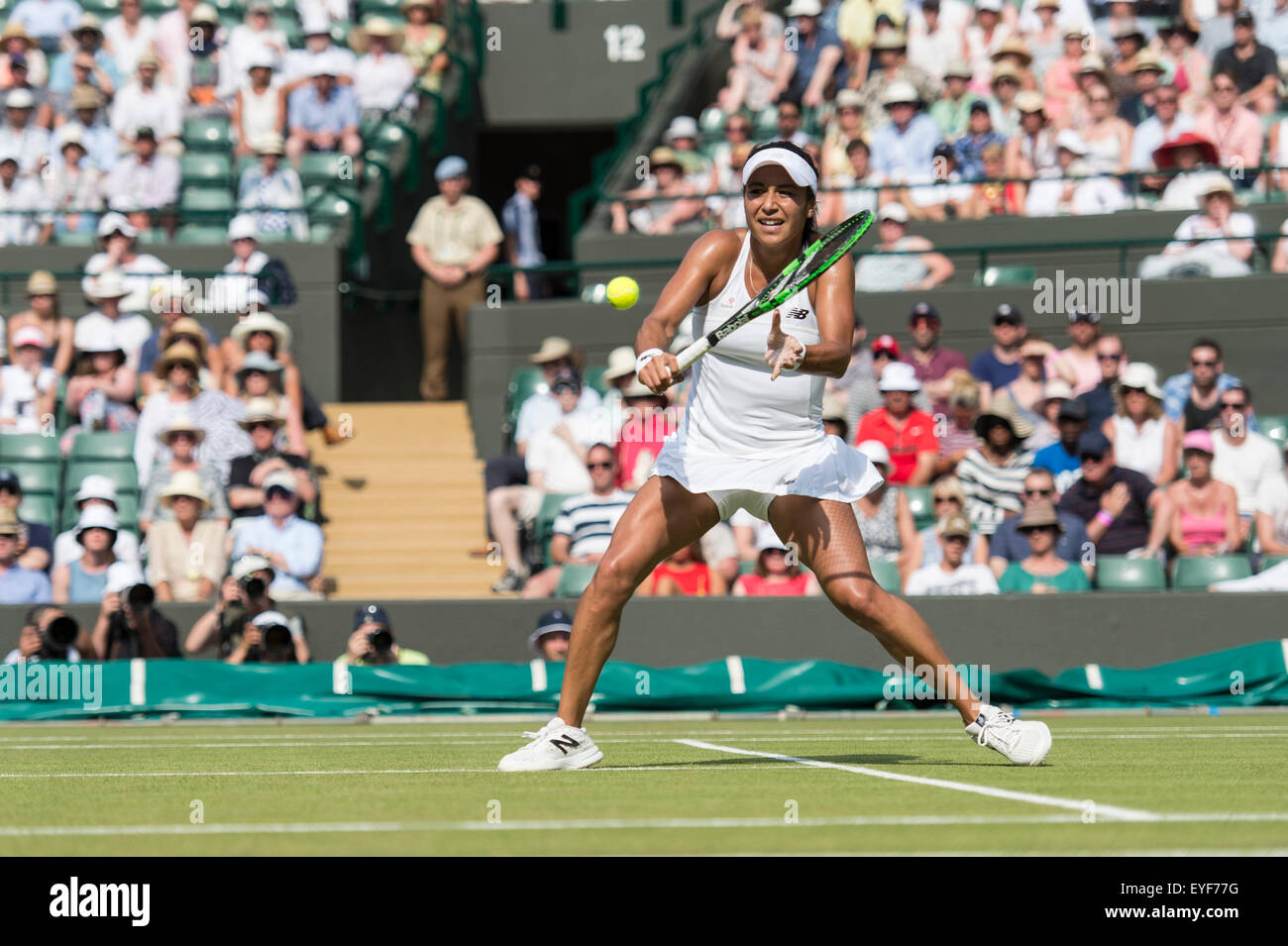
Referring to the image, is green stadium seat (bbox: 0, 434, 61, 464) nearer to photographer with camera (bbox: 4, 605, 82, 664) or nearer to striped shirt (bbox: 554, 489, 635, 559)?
photographer with camera (bbox: 4, 605, 82, 664)

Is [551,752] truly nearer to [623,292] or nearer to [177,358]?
[623,292]

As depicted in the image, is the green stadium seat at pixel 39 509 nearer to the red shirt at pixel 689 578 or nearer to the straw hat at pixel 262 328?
the straw hat at pixel 262 328

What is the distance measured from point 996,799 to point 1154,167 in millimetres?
12026

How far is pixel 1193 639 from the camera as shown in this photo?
12.6m

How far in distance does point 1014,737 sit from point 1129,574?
21.1ft

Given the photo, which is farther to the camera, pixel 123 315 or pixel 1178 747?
pixel 123 315

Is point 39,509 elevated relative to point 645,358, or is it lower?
lower

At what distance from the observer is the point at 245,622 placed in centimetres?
1230

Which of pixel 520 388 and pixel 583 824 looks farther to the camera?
pixel 520 388

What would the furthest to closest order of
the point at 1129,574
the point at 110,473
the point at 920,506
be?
the point at 110,473 → the point at 920,506 → the point at 1129,574

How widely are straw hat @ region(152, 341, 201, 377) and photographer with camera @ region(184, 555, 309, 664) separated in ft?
8.08

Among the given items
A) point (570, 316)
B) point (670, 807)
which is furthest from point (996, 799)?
point (570, 316)

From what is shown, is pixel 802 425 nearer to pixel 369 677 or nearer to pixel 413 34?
pixel 369 677

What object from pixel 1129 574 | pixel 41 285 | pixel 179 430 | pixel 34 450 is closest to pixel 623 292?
pixel 1129 574
